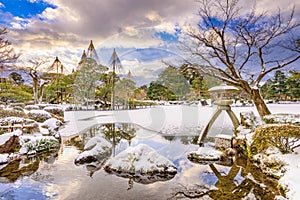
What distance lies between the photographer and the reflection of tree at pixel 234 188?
3.79m

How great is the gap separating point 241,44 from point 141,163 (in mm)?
7937

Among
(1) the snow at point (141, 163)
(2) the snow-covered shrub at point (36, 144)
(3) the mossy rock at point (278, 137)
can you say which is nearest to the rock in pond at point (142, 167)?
(1) the snow at point (141, 163)

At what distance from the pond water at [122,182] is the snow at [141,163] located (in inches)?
11.1

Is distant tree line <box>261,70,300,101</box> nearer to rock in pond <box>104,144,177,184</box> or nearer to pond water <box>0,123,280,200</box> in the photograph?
pond water <box>0,123,280,200</box>

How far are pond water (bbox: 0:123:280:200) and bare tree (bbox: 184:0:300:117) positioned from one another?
4.65 metres

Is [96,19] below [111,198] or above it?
above

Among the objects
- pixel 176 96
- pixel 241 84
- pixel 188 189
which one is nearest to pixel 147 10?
pixel 176 96

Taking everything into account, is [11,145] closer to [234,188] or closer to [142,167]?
[142,167]

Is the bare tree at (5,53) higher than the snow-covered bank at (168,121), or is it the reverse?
the bare tree at (5,53)

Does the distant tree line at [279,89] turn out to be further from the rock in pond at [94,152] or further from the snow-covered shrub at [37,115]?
the snow-covered shrub at [37,115]

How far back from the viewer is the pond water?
3807mm

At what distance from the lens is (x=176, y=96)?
6.73 meters

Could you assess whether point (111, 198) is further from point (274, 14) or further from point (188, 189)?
point (274, 14)

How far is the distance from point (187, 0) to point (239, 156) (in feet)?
20.3
